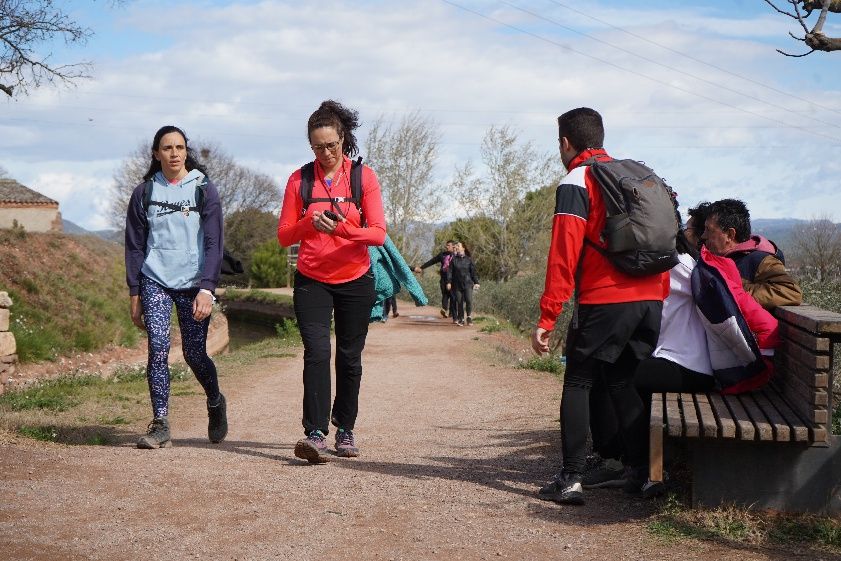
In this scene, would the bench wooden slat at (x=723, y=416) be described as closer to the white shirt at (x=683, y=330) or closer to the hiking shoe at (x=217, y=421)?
the white shirt at (x=683, y=330)

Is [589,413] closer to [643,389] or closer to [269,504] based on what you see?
[643,389]

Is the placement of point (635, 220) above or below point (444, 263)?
above

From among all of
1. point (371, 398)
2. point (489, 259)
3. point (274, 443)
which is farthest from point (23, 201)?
point (274, 443)

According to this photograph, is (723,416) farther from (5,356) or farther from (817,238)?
(817,238)

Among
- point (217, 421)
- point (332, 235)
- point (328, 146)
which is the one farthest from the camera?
point (217, 421)

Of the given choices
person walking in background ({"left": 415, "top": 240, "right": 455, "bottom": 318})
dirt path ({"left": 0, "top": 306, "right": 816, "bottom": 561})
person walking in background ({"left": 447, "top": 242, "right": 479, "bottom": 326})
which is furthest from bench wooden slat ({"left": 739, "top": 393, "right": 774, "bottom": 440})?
person walking in background ({"left": 415, "top": 240, "right": 455, "bottom": 318})

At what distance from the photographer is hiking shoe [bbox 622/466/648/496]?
5117 millimetres

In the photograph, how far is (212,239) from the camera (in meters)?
6.45

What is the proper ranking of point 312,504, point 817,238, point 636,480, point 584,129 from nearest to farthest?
point 312,504
point 584,129
point 636,480
point 817,238

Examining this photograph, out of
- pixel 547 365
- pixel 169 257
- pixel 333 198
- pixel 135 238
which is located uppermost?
pixel 333 198

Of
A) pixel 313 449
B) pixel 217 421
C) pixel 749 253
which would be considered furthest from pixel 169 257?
pixel 749 253

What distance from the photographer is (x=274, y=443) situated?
720 cm

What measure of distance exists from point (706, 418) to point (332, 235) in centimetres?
232

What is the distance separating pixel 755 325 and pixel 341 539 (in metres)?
2.33
